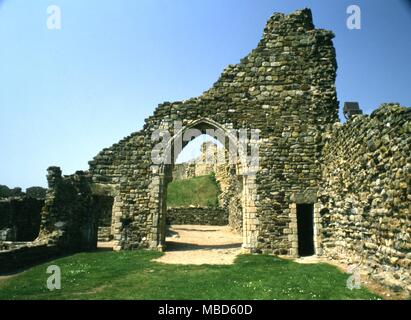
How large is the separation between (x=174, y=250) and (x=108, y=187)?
4.28 m

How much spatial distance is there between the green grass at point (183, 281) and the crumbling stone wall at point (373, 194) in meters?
0.95

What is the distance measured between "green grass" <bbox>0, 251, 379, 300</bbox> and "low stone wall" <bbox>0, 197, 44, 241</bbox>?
7.29 m

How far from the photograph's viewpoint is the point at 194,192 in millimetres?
A: 35469

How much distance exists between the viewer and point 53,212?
13.5m

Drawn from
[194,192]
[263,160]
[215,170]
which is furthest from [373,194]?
[215,170]

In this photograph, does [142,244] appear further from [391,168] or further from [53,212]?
[391,168]

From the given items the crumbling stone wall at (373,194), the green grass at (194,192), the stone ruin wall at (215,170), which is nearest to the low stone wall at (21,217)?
the stone ruin wall at (215,170)

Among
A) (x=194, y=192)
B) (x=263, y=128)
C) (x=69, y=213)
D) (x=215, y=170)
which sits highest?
(x=215, y=170)

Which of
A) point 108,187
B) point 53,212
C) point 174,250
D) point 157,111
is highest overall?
point 157,111

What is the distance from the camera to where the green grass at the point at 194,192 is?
33822mm

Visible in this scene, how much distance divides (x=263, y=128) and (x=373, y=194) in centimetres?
623

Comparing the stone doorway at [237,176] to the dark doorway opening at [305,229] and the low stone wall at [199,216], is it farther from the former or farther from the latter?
the low stone wall at [199,216]

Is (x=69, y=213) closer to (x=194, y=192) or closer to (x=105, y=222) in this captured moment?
(x=105, y=222)
